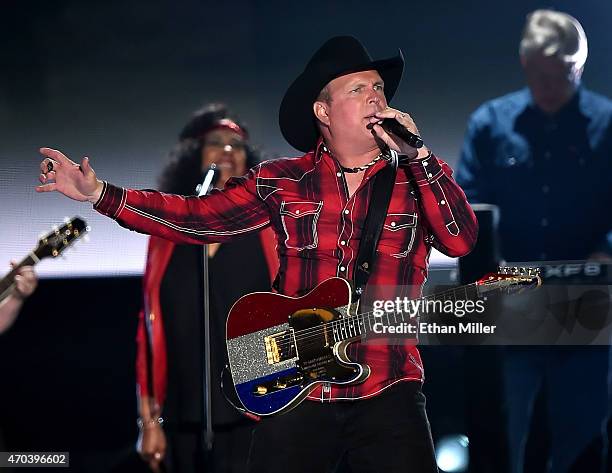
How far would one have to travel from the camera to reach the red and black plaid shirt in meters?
3.01

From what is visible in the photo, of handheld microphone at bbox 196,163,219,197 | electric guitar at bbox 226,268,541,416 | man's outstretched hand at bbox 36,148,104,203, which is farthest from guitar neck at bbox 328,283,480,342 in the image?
handheld microphone at bbox 196,163,219,197

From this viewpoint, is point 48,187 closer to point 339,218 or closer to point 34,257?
point 339,218

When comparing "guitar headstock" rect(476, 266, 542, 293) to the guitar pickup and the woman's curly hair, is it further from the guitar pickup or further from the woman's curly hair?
the woman's curly hair

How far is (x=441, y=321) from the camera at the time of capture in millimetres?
4215

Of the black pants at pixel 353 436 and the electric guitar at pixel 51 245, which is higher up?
the electric guitar at pixel 51 245

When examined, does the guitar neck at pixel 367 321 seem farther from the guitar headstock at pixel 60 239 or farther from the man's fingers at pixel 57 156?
the guitar headstock at pixel 60 239

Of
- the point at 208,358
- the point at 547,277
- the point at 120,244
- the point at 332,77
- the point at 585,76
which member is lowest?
the point at 208,358

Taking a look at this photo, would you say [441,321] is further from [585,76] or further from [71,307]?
[71,307]

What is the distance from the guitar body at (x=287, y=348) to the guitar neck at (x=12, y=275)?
1.73 m

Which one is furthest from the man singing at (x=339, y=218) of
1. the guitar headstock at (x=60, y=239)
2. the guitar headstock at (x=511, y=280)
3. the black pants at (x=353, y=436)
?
the guitar headstock at (x=60, y=239)

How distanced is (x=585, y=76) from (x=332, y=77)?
57.8 inches

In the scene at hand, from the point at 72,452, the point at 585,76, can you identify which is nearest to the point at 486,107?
the point at 585,76

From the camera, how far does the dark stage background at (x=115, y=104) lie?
4430 millimetres

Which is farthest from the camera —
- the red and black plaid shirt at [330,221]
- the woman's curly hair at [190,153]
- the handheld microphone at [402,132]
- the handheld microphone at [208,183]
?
the woman's curly hair at [190,153]
